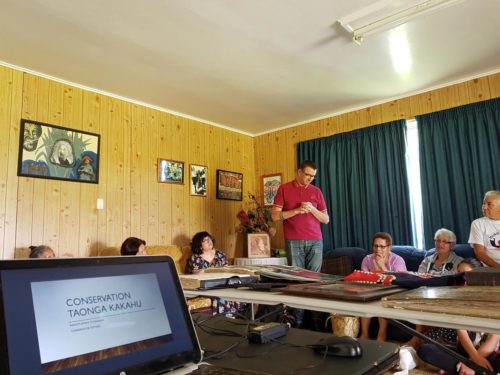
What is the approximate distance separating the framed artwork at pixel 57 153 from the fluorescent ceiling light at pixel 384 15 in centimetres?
245

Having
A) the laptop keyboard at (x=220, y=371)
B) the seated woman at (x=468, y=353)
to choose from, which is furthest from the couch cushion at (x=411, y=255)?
the laptop keyboard at (x=220, y=371)


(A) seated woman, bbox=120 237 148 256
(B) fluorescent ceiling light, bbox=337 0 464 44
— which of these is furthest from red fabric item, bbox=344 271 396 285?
(A) seated woman, bbox=120 237 148 256

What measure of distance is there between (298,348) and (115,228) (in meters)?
3.18

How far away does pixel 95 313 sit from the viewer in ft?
1.99

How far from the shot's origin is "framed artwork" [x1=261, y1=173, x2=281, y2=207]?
4961 mm

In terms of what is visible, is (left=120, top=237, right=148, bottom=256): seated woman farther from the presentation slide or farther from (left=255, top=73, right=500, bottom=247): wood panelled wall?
the presentation slide

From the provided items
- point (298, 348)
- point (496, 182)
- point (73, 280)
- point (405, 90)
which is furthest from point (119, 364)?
point (405, 90)

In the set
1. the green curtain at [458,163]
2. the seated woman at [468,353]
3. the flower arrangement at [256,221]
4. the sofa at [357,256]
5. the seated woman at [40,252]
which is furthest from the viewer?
the flower arrangement at [256,221]

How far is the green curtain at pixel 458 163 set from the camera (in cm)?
343

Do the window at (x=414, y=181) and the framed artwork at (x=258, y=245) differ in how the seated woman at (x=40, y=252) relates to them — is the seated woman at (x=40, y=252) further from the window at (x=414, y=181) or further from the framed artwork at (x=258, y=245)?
the window at (x=414, y=181)

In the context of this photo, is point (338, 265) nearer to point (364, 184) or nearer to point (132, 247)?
point (364, 184)


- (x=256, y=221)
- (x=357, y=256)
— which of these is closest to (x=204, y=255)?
(x=256, y=221)

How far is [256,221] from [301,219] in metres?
1.48

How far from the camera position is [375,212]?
4086mm
